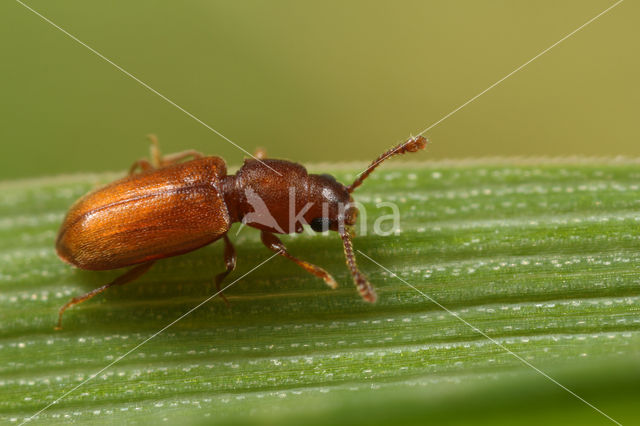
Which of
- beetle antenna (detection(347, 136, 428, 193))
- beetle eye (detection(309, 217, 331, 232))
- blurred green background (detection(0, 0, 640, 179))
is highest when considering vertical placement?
blurred green background (detection(0, 0, 640, 179))

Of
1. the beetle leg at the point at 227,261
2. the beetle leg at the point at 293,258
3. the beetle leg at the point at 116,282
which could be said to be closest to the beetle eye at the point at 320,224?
the beetle leg at the point at 293,258

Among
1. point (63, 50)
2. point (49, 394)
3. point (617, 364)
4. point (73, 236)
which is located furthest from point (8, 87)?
point (617, 364)

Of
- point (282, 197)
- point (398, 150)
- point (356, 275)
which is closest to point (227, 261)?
point (282, 197)

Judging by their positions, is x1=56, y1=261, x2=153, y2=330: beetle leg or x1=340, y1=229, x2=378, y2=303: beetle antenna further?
x1=56, y1=261, x2=153, y2=330: beetle leg

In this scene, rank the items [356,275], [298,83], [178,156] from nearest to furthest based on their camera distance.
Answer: [356,275]
[178,156]
[298,83]

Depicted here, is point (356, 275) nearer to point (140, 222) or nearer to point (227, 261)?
point (227, 261)

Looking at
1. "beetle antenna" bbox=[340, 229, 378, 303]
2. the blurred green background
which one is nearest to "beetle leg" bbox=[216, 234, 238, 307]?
"beetle antenna" bbox=[340, 229, 378, 303]

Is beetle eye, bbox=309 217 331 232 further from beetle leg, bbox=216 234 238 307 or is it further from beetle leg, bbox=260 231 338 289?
beetle leg, bbox=216 234 238 307
